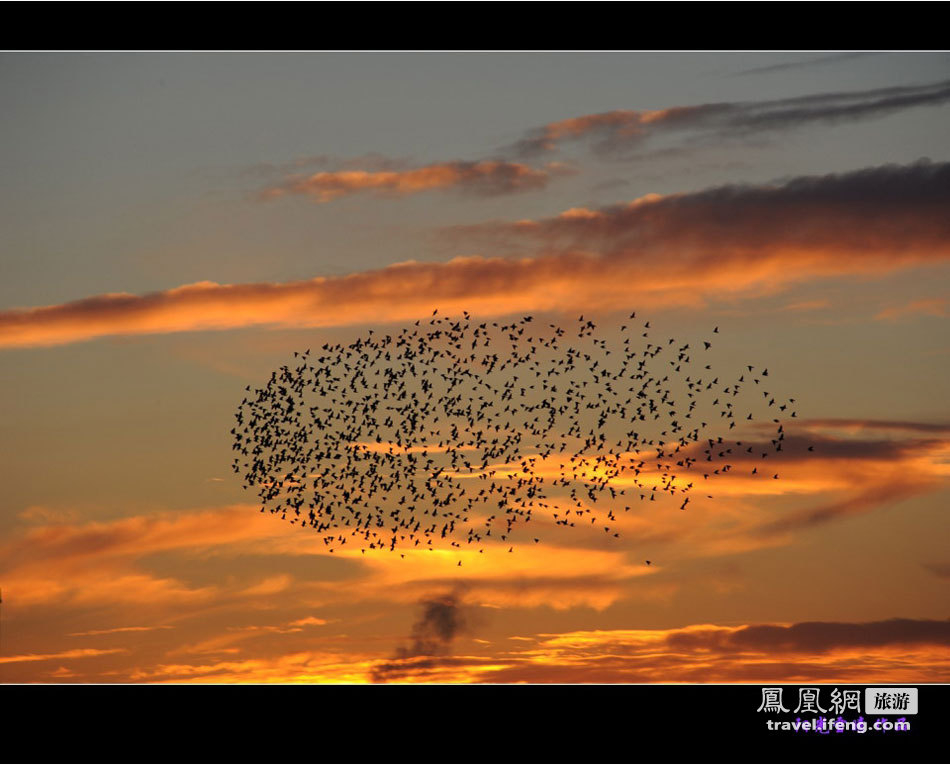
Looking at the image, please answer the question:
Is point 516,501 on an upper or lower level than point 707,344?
lower

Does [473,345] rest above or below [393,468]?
above

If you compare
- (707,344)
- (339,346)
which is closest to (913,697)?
(707,344)

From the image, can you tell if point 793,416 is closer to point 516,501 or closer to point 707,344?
point 707,344

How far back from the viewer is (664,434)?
54.1m

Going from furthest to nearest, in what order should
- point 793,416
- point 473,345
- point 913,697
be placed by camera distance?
point 473,345
point 793,416
point 913,697

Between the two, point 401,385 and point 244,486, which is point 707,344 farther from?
point 244,486

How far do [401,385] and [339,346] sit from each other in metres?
2.74

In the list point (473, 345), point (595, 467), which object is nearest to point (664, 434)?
point (595, 467)

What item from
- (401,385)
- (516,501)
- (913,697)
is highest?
(401,385)

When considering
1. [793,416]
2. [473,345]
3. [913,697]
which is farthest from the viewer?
[473,345]

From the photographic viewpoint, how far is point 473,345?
56000 mm

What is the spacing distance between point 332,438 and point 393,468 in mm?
3422

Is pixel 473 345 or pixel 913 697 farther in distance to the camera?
pixel 473 345

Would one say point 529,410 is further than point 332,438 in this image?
No
